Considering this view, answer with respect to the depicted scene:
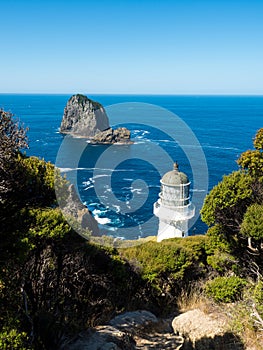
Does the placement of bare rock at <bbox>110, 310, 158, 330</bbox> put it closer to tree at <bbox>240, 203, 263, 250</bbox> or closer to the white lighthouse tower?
tree at <bbox>240, 203, 263, 250</bbox>

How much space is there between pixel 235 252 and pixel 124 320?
17.1 ft

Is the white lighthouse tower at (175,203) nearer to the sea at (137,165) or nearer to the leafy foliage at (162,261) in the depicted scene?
the sea at (137,165)

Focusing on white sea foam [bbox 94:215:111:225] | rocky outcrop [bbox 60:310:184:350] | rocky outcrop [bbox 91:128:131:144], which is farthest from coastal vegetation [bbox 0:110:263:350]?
rocky outcrop [bbox 91:128:131:144]

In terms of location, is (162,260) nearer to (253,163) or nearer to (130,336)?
(130,336)

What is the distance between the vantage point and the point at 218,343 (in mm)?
6047

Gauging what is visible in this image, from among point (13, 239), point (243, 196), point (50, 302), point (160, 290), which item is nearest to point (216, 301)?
point (160, 290)

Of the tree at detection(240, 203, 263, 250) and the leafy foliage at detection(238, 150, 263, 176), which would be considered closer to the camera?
the tree at detection(240, 203, 263, 250)

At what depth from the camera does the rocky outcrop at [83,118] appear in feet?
281

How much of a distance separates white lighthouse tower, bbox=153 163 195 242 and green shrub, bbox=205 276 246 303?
652 centimetres

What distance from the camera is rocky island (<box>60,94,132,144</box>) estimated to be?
255 feet

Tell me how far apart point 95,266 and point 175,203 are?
7.02 metres

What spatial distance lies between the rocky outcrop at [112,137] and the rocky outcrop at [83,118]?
4632 mm

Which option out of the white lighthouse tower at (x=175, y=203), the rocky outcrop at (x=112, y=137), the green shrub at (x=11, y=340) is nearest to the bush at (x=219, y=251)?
the white lighthouse tower at (x=175, y=203)

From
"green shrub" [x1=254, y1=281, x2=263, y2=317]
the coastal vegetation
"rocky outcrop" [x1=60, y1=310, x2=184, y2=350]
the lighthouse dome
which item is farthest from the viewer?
the lighthouse dome
